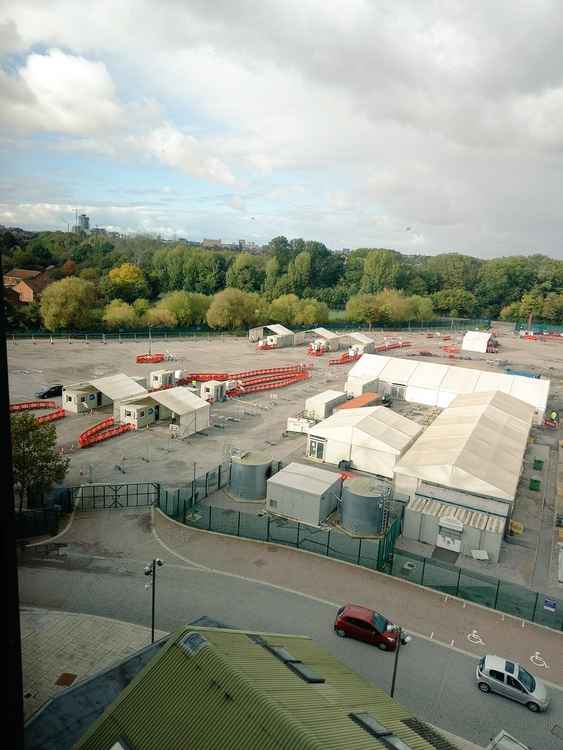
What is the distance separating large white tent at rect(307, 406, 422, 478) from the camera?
24219 mm

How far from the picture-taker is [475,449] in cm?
2266

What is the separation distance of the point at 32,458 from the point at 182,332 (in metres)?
50.0

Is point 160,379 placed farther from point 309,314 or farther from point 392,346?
point 309,314

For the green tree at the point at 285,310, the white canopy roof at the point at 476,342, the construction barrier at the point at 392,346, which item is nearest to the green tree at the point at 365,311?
the green tree at the point at 285,310

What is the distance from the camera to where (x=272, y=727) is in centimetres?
759

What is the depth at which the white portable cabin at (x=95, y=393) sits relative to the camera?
1233 inches

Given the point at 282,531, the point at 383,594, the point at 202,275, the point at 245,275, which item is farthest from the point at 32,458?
the point at 245,275

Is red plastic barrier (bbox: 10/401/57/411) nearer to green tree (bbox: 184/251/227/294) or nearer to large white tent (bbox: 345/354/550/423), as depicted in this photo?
large white tent (bbox: 345/354/550/423)

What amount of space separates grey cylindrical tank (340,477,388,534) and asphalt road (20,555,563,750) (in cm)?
431

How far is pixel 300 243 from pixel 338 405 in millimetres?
105103

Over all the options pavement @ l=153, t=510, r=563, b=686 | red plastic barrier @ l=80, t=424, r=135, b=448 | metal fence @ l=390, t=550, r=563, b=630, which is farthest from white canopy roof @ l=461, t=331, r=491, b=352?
pavement @ l=153, t=510, r=563, b=686

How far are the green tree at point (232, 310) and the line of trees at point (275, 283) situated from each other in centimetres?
37

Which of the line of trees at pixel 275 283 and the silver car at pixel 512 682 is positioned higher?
the line of trees at pixel 275 283

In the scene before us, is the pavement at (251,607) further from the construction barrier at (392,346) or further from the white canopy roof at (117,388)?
the construction barrier at (392,346)
